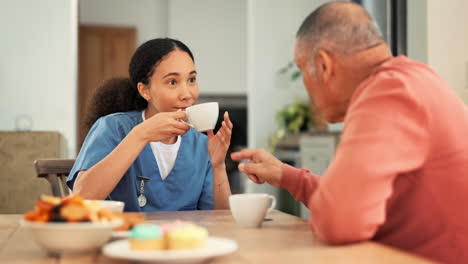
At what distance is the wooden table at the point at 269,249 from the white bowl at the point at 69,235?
0.7 inches

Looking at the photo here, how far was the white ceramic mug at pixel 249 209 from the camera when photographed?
125cm

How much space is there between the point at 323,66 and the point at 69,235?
1.96 feet

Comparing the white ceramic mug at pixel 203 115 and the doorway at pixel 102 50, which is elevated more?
the doorway at pixel 102 50

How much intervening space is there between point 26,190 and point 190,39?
12.7 ft

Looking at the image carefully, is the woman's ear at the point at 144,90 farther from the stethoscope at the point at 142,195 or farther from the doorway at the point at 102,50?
the doorway at the point at 102,50

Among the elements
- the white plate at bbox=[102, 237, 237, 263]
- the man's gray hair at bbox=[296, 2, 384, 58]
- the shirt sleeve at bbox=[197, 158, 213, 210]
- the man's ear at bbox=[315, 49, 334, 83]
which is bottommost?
the shirt sleeve at bbox=[197, 158, 213, 210]

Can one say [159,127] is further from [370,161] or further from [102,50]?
[102,50]

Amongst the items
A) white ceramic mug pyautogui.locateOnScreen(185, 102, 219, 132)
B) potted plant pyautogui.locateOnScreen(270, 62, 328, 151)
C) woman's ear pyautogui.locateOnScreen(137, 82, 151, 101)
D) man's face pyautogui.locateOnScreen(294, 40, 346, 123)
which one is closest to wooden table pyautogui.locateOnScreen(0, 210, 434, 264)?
man's face pyautogui.locateOnScreen(294, 40, 346, 123)

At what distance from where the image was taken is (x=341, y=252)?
0.92 m

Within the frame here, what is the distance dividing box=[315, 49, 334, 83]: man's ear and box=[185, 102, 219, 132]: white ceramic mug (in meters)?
0.48

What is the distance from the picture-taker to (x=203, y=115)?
1632mm

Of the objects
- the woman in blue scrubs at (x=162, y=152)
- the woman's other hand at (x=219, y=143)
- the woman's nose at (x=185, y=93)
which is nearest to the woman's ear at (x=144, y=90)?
the woman in blue scrubs at (x=162, y=152)

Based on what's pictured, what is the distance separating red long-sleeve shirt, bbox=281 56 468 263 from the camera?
958 millimetres

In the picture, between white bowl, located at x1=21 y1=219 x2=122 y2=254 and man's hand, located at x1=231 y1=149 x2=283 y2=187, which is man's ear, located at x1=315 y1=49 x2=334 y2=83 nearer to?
man's hand, located at x1=231 y1=149 x2=283 y2=187
